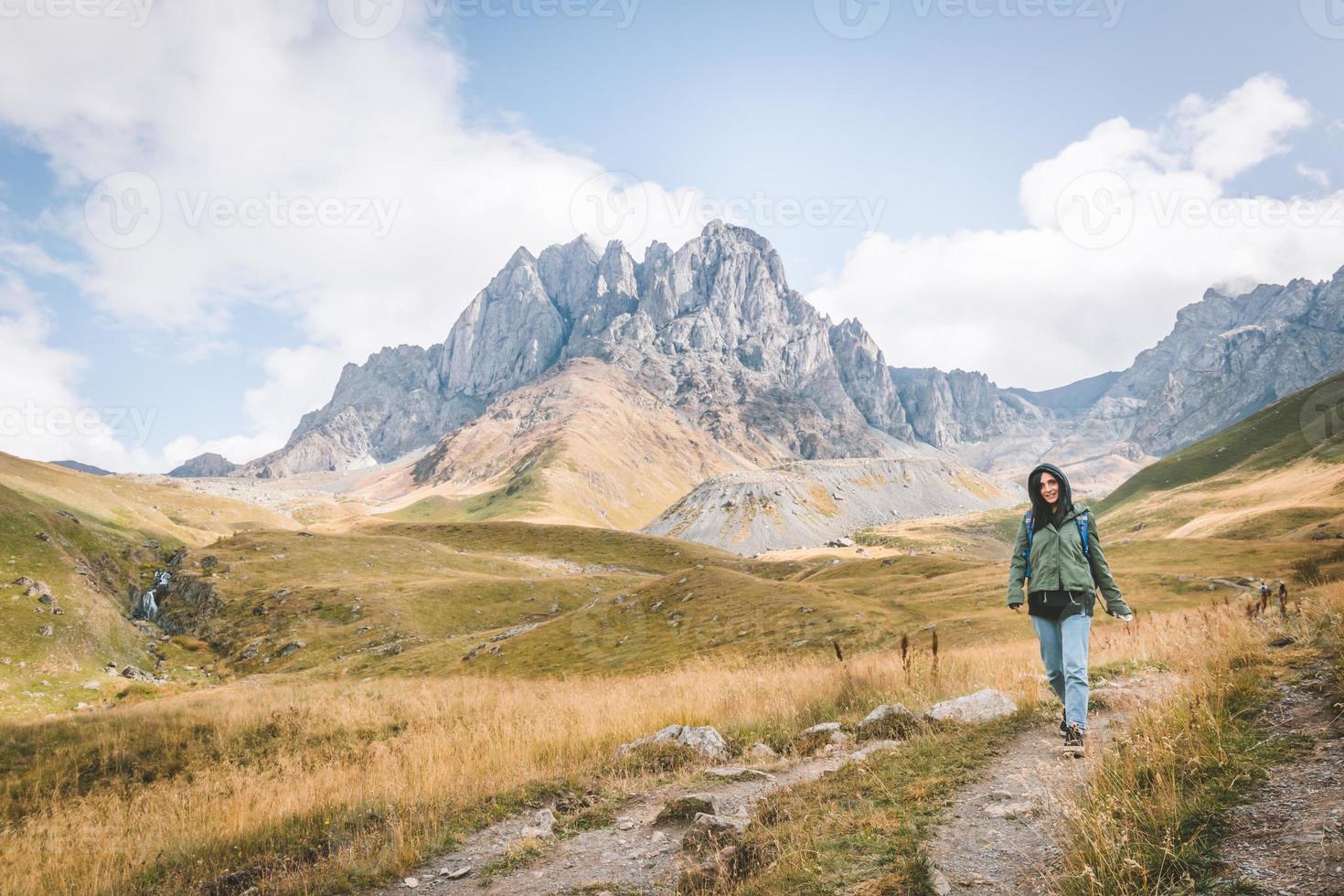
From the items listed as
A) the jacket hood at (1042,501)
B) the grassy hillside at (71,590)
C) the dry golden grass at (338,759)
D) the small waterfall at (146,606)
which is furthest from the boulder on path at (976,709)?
the small waterfall at (146,606)

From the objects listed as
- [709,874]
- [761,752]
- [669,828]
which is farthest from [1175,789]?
[761,752]

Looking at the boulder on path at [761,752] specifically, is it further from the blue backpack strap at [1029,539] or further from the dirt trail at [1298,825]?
the dirt trail at [1298,825]

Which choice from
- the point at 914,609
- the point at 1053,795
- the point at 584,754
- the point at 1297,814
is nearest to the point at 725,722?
the point at 584,754

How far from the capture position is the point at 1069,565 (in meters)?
9.62

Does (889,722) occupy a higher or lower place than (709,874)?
lower

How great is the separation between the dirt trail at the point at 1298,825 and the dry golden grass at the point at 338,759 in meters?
5.80

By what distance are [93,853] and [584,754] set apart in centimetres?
705

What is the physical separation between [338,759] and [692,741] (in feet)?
24.7

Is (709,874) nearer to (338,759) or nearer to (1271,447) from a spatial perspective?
(338,759)

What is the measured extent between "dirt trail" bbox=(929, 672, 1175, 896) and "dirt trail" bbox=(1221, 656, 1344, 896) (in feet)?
4.00

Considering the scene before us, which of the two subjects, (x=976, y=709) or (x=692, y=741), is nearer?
(x=976, y=709)

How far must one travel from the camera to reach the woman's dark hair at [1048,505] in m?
10.2

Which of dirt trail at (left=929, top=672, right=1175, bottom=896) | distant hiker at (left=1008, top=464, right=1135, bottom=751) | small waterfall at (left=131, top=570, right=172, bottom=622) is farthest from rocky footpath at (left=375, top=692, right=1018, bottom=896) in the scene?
small waterfall at (left=131, top=570, right=172, bottom=622)

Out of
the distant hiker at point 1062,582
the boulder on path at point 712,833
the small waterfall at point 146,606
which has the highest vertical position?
the distant hiker at point 1062,582
